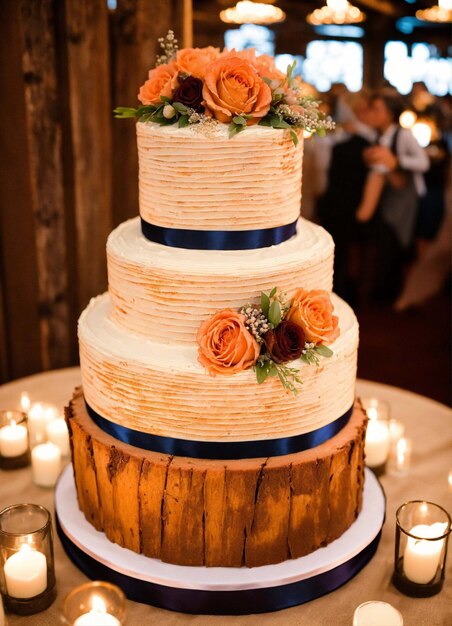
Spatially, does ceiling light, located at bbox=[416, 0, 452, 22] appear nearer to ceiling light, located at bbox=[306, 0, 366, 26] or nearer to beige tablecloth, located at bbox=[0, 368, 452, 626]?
ceiling light, located at bbox=[306, 0, 366, 26]

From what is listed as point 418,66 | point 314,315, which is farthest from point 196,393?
point 418,66

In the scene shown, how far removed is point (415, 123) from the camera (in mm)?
8766

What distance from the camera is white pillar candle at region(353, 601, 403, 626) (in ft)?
6.98

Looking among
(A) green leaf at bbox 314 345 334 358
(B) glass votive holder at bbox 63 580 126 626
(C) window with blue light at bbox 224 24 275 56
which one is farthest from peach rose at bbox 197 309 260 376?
(C) window with blue light at bbox 224 24 275 56

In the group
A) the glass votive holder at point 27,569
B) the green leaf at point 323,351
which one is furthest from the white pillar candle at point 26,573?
the green leaf at point 323,351

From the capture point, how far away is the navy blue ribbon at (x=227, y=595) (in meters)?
2.37

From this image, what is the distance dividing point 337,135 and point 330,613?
22.3 ft

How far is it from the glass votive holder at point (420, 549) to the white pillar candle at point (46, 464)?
1.43 meters

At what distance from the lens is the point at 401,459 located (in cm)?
313

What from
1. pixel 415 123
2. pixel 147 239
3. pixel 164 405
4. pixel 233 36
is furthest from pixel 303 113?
pixel 233 36

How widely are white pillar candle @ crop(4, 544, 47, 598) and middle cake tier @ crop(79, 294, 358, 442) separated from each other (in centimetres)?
51

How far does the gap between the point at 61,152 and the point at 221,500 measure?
2432 mm

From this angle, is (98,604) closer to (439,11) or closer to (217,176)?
(217,176)

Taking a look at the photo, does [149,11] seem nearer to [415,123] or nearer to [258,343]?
[258,343]
